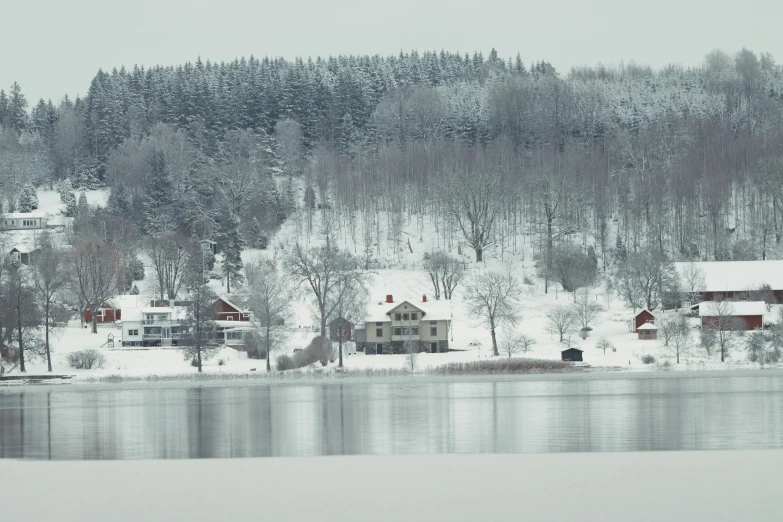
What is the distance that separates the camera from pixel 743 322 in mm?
69375

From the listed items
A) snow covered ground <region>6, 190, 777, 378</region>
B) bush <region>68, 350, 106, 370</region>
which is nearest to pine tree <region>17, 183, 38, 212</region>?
snow covered ground <region>6, 190, 777, 378</region>

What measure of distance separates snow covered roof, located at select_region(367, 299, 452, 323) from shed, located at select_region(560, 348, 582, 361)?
33.9 feet

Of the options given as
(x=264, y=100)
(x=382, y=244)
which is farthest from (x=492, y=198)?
(x=264, y=100)

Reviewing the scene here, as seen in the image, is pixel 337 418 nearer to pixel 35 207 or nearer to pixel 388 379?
pixel 388 379

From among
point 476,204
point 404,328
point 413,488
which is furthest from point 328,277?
point 413,488

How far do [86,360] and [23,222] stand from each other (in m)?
57.7

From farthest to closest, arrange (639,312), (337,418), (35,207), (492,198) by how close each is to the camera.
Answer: (35,207) < (492,198) < (639,312) < (337,418)

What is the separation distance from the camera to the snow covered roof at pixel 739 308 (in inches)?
2752

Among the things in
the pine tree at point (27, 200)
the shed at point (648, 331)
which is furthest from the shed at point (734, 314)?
the pine tree at point (27, 200)

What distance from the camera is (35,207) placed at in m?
125

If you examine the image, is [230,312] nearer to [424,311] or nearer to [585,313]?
[424,311]

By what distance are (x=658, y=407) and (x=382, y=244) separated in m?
67.6

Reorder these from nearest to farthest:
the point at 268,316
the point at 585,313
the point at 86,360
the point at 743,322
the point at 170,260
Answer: the point at 268,316 < the point at 86,360 < the point at 743,322 < the point at 585,313 < the point at 170,260

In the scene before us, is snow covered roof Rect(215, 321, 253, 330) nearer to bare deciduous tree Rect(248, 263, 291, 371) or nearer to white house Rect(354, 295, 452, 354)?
bare deciduous tree Rect(248, 263, 291, 371)
